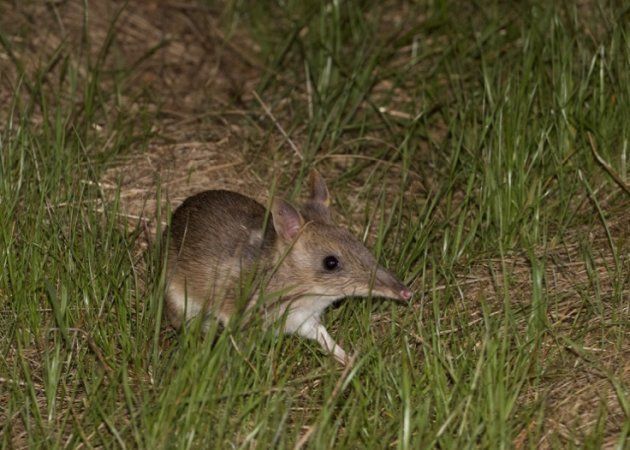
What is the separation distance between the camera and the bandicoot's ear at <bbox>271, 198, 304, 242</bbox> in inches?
213

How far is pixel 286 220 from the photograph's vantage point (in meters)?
5.43

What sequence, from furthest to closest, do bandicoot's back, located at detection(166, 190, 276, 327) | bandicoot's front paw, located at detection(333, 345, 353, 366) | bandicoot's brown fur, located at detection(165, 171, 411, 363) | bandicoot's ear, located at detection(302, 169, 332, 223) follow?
bandicoot's ear, located at detection(302, 169, 332, 223)
bandicoot's back, located at detection(166, 190, 276, 327)
bandicoot's brown fur, located at detection(165, 171, 411, 363)
bandicoot's front paw, located at detection(333, 345, 353, 366)

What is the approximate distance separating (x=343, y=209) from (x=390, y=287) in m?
1.40

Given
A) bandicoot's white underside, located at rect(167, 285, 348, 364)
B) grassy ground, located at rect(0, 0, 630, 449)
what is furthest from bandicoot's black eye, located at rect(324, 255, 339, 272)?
grassy ground, located at rect(0, 0, 630, 449)

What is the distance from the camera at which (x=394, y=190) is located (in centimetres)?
710

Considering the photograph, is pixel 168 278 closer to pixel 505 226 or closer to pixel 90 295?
pixel 90 295

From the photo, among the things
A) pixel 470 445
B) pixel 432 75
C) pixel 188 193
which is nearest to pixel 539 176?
pixel 432 75

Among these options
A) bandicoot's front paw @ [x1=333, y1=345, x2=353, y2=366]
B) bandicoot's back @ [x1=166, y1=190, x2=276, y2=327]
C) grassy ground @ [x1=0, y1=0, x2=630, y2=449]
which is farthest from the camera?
bandicoot's back @ [x1=166, y1=190, x2=276, y2=327]

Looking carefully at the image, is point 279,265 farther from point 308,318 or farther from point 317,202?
point 317,202

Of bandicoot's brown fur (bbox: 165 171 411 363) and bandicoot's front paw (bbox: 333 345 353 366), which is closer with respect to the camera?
bandicoot's front paw (bbox: 333 345 353 366)

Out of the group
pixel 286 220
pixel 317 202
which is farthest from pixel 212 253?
pixel 317 202

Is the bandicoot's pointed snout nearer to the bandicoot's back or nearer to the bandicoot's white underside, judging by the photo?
the bandicoot's white underside

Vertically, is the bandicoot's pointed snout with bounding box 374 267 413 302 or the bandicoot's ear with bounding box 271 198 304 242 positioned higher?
the bandicoot's ear with bounding box 271 198 304 242

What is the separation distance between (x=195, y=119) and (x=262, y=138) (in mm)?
503
